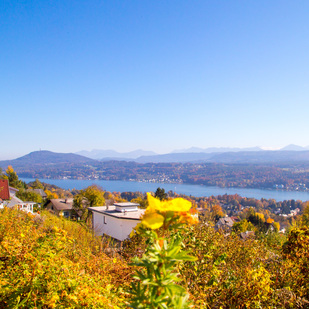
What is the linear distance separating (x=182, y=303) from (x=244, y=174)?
6377 inches

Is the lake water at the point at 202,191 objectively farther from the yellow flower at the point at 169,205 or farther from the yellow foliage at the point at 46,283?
the yellow flower at the point at 169,205

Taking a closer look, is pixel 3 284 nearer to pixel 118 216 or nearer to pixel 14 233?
pixel 14 233

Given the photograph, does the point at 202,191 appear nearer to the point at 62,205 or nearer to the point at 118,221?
the point at 62,205

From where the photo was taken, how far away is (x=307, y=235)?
3.32m

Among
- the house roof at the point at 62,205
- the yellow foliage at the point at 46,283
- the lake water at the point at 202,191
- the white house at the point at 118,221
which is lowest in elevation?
the lake water at the point at 202,191

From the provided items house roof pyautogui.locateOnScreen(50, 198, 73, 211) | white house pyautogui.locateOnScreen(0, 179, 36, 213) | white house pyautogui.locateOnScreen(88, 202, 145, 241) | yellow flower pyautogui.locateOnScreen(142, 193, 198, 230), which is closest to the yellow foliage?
yellow flower pyautogui.locateOnScreen(142, 193, 198, 230)

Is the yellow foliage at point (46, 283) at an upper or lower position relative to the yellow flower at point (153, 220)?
lower

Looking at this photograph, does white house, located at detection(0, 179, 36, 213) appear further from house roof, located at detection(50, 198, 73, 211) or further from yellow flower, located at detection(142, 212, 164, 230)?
house roof, located at detection(50, 198, 73, 211)

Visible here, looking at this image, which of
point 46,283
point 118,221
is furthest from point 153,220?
point 118,221

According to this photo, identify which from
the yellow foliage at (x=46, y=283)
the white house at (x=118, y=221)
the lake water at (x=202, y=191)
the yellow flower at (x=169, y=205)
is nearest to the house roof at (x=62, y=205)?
the white house at (x=118, y=221)

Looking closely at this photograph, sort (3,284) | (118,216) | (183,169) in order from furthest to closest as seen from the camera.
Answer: (183,169), (118,216), (3,284)

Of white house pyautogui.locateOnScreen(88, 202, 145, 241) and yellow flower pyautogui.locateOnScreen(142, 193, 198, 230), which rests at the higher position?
yellow flower pyautogui.locateOnScreen(142, 193, 198, 230)

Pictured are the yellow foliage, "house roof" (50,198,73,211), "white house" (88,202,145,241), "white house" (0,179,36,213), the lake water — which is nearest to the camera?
the yellow foliage

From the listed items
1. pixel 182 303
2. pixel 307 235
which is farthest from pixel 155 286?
pixel 307 235
